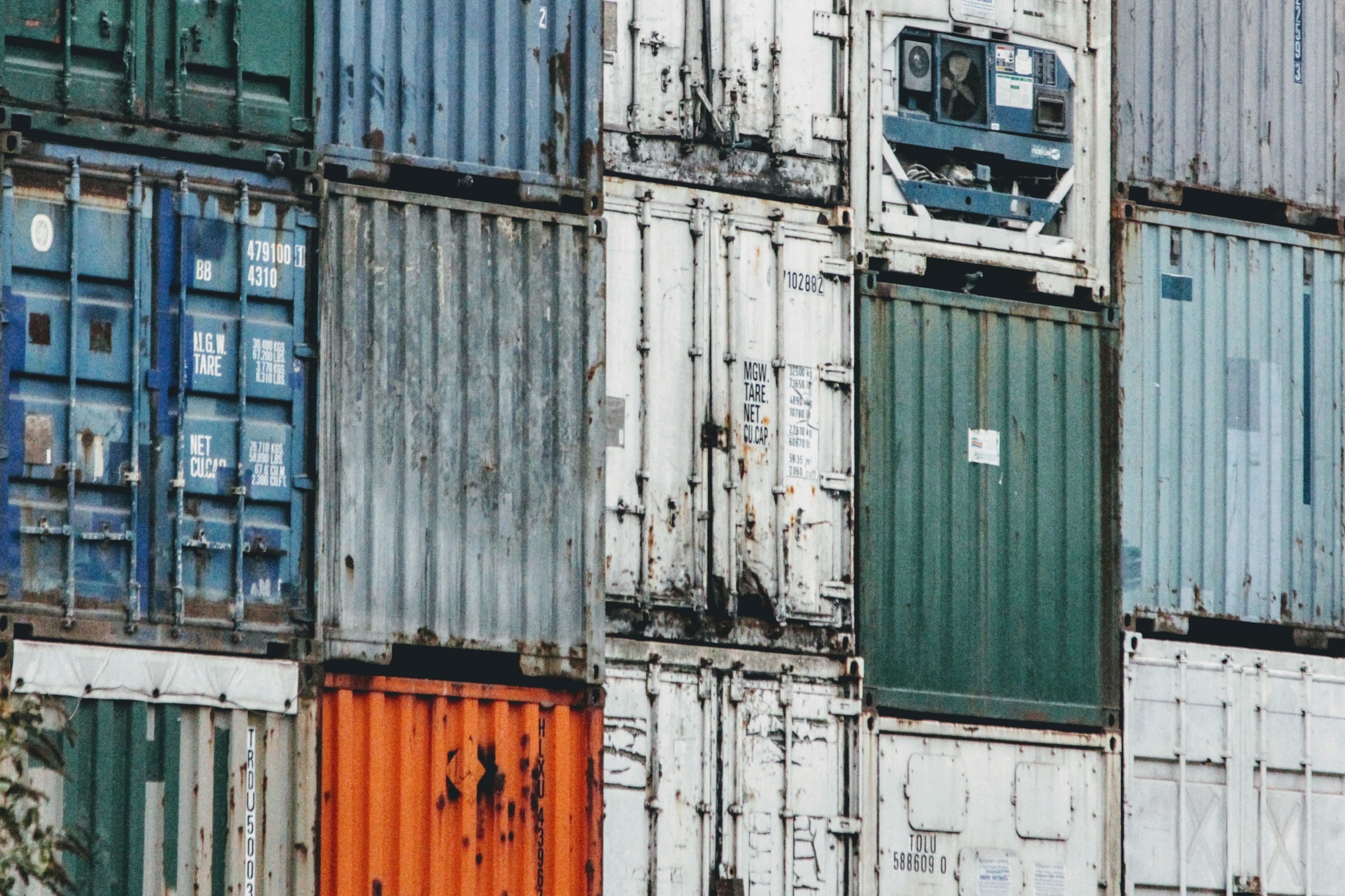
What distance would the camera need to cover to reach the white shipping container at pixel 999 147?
1820cm

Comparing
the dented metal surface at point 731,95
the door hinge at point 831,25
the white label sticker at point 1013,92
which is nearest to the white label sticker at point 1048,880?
the dented metal surface at point 731,95

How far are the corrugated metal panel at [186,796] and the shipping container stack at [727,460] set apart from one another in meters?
2.30

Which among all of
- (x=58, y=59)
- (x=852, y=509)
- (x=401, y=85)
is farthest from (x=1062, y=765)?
(x=58, y=59)

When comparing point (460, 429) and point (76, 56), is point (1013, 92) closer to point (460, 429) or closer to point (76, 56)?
point (460, 429)

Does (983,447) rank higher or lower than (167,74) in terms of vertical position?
lower

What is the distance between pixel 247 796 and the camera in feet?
49.1

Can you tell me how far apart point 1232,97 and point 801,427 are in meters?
5.25

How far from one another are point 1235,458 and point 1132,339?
4.43 feet

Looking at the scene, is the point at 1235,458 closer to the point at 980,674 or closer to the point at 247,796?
the point at 980,674

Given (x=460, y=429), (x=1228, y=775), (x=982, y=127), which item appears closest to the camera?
(x=460, y=429)

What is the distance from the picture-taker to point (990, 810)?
1777 cm

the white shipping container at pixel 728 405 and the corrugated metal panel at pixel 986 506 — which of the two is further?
the corrugated metal panel at pixel 986 506

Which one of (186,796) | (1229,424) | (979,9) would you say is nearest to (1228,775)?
(1229,424)

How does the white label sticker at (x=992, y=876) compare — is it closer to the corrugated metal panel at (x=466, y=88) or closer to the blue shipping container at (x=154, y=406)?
the blue shipping container at (x=154, y=406)
